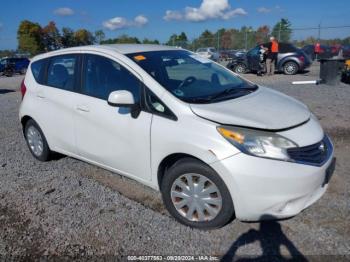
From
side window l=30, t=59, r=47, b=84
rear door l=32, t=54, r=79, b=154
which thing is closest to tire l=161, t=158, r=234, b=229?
rear door l=32, t=54, r=79, b=154

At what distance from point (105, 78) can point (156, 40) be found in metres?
57.2

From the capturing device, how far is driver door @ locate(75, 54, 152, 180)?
331cm

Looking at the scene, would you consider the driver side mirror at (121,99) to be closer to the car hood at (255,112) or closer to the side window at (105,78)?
the side window at (105,78)

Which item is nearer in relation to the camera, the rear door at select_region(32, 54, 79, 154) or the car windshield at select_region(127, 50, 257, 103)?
the car windshield at select_region(127, 50, 257, 103)

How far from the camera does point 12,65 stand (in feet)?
89.7

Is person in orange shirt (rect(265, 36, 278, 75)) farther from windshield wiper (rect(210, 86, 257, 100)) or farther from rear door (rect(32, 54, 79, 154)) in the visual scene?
rear door (rect(32, 54, 79, 154))

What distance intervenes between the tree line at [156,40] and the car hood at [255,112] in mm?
25686

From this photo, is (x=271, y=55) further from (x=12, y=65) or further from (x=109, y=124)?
(x=12, y=65)

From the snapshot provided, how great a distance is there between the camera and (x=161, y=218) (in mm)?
3311

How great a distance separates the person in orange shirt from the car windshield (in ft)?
39.4

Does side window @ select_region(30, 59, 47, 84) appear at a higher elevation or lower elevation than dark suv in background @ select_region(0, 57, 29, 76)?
higher

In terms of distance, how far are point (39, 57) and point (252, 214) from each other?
3.75 metres

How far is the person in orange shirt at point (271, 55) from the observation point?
15.2 m

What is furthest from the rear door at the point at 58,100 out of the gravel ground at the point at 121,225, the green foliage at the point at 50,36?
the green foliage at the point at 50,36
